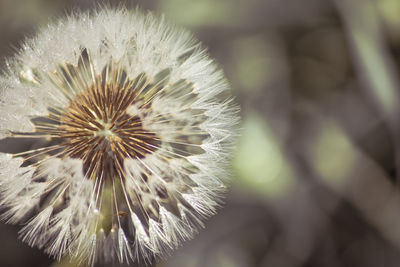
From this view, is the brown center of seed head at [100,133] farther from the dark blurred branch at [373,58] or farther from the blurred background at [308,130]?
the dark blurred branch at [373,58]

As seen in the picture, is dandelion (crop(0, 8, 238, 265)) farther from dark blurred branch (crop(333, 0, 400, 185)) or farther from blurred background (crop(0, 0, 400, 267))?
dark blurred branch (crop(333, 0, 400, 185))

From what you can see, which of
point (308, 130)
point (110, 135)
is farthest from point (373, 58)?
point (110, 135)

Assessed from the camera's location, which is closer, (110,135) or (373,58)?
(110,135)

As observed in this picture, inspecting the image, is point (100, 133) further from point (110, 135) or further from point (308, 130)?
point (308, 130)

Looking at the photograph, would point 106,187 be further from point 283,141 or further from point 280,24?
point 280,24

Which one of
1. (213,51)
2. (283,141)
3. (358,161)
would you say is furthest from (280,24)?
(358,161)
